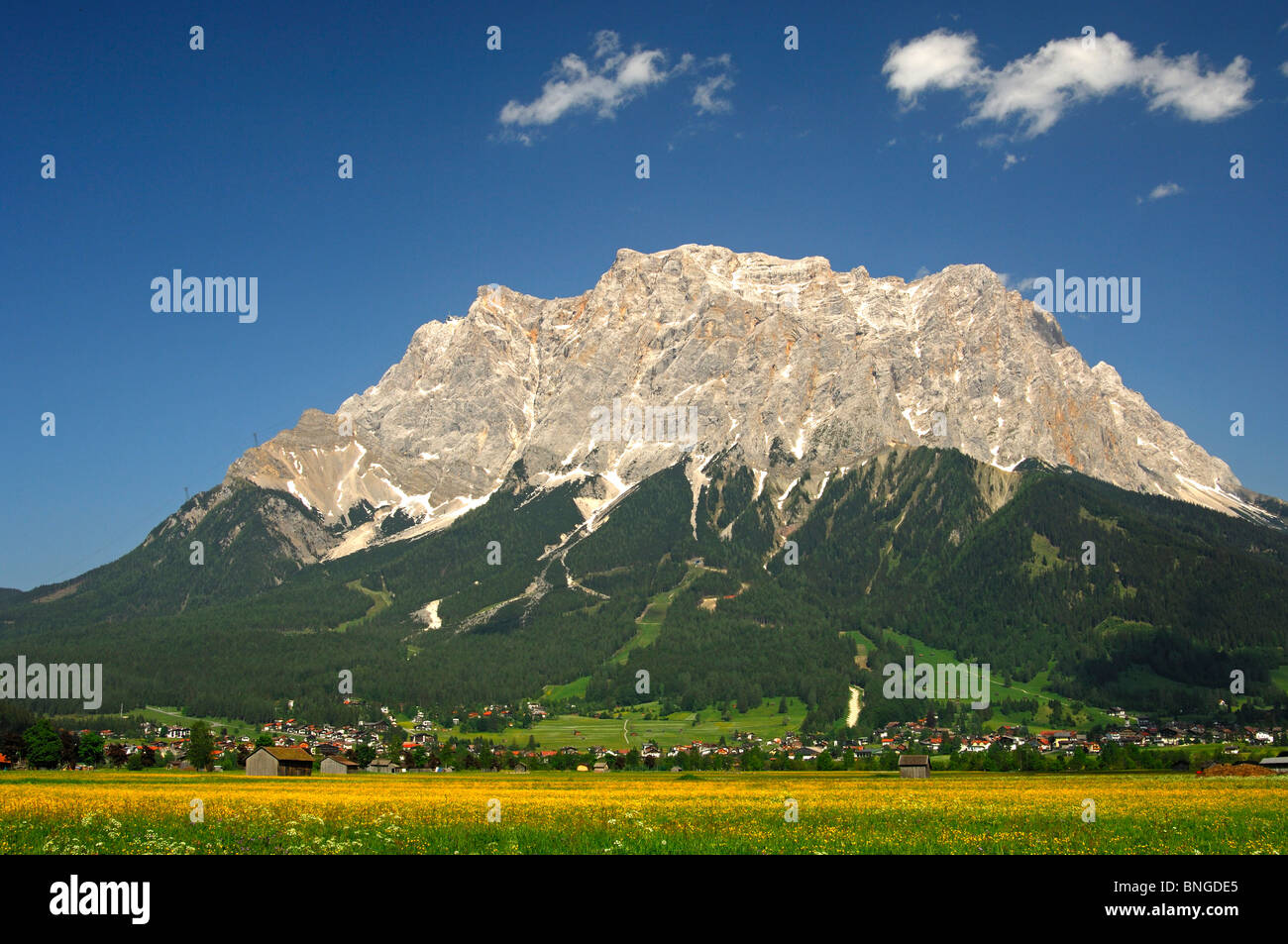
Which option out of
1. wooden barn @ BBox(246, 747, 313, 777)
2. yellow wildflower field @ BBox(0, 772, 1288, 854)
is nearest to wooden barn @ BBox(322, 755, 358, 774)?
wooden barn @ BBox(246, 747, 313, 777)

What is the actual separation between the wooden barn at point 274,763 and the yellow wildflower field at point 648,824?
196ft

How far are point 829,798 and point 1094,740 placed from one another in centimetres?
15899

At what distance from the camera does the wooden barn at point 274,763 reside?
119375mm

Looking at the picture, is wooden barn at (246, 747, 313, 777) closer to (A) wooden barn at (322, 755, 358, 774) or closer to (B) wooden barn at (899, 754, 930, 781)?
(A) wooden barn at (322, 755, 358, 774)

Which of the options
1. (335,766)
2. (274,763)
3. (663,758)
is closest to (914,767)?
(663,758)

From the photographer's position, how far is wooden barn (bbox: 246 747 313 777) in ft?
392

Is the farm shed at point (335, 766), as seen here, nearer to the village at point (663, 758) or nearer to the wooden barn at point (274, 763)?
the village at point (663, 758)

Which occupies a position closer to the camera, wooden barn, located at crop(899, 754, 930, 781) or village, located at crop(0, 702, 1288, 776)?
wooden barn, located at crop(899, 754, 930, 781)

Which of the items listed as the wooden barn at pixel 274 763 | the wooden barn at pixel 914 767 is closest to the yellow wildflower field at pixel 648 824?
the wooden barn at pixel 914 767

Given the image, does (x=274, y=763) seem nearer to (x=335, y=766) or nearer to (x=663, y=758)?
(x=335, y=766)

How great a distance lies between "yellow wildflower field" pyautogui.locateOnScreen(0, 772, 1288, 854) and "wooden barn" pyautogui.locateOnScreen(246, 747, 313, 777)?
196 ft
